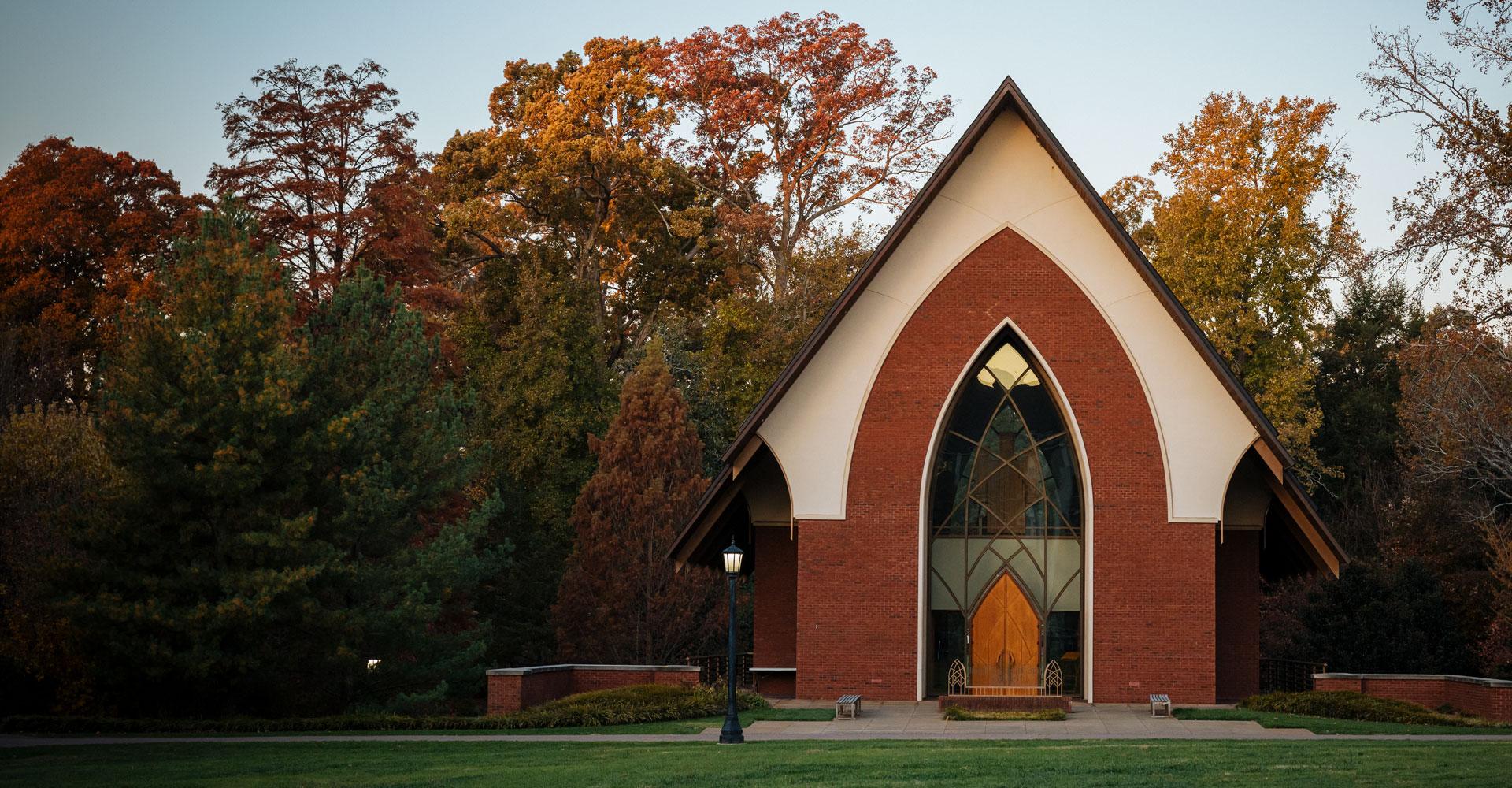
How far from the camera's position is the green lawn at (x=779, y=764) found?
→ 15.2m

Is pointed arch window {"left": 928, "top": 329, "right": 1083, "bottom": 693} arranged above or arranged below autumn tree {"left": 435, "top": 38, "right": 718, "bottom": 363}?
below

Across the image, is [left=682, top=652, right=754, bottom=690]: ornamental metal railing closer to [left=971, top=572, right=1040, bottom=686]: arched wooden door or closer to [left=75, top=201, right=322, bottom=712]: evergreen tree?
[left=971, top=572, right=1040, bottom=686]: arched wooden door

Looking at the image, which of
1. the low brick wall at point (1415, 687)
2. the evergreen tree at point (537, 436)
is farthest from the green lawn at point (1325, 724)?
the evergreen tree at point (537, 436)

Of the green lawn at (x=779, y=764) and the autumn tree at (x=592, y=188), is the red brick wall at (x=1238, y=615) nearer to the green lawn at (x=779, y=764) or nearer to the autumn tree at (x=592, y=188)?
the green lawn at (x=779, y=764)

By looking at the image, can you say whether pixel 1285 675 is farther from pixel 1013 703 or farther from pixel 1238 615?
pixel 1013 703

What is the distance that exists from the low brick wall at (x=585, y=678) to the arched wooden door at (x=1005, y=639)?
490 centimetres

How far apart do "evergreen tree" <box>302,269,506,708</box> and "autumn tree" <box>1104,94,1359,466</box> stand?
68.2 feet

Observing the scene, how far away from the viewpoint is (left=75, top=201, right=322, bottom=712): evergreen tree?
23188mm

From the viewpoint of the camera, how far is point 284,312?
Answer: 25750 millimetres

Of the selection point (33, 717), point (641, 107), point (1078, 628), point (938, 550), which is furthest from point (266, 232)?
point (1078, 628)

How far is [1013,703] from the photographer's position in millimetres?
23219

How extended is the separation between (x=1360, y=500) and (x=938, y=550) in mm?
26381


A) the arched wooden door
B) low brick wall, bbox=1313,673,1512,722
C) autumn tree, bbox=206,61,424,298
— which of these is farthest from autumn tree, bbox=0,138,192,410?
low brick wall, bbox=1313,673,1512,722

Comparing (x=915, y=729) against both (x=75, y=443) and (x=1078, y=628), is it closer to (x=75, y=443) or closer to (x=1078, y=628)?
(x=1078, y=628)
